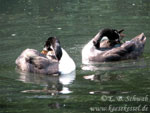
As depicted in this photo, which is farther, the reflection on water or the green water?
the reflection on water

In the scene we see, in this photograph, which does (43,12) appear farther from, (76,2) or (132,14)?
(132,14)

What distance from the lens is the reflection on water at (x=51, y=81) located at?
11625mm

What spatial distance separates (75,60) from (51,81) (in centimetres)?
221

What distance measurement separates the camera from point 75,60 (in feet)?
48.1

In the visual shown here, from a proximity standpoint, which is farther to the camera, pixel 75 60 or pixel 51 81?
pixel 75 60

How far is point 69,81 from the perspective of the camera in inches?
491

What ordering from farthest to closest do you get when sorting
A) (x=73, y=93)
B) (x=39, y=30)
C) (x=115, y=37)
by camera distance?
(x=39, y=30) < (x=115, y=37) < (x=73, y=93)

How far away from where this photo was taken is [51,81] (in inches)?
497

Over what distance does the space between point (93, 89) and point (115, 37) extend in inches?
170

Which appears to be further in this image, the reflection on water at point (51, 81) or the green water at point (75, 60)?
the reflection on water at point (51, 81)

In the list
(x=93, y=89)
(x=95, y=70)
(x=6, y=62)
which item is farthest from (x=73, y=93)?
(x=6, y=62)

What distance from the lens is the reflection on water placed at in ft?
38.1

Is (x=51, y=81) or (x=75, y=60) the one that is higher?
(x=75, y=60)

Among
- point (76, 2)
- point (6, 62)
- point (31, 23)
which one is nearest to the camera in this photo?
point (6, 62)
